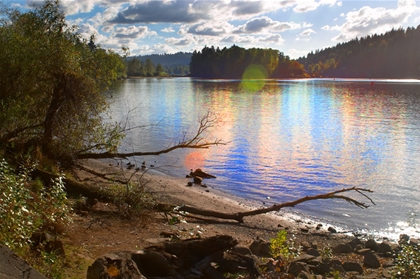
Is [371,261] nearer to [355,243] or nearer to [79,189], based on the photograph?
[355,243]

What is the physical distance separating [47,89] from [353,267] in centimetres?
1218

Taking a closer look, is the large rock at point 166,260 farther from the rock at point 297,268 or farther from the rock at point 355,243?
the rock at point 355,243

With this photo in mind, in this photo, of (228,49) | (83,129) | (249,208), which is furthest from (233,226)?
(228,49)

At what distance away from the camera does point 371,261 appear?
1091cm

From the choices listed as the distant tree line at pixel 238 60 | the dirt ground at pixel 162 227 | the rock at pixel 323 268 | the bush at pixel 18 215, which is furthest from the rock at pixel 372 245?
the distant tree line at pixel 238 60

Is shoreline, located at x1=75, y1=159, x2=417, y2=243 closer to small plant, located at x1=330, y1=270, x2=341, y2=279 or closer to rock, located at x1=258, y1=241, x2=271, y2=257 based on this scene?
rock, located at x1=258, y1=241, x2=271, y2=257

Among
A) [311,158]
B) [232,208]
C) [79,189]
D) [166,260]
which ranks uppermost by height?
[166,260]

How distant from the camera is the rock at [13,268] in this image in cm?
440

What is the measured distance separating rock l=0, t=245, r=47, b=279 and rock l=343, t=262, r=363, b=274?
8209 mm

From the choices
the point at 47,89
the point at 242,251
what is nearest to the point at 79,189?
the point at 47,89

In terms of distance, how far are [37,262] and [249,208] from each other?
11630mm

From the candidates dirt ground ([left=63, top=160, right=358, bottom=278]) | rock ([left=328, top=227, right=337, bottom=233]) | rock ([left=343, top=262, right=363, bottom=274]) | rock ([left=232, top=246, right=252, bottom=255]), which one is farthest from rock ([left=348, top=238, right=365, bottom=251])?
rock ([left=232, top=246, right=252, bottom=255])

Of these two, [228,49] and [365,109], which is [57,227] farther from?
[228,49]

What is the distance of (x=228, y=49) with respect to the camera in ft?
630
